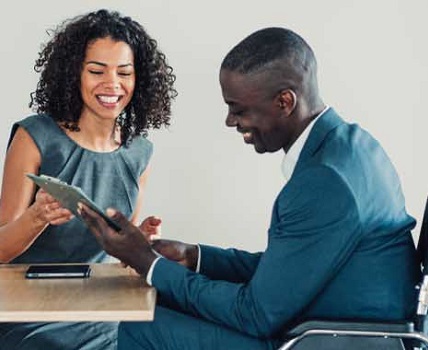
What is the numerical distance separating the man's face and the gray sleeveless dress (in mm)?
759

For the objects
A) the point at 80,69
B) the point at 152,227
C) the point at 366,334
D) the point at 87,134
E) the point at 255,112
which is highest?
the point at 80,69

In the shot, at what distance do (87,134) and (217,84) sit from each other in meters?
0.92

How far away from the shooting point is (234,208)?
3.67 m

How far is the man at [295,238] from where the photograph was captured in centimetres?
191

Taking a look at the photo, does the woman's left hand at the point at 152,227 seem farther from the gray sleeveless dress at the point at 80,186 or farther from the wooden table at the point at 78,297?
the gray sleeveless dress at the point at 80,186

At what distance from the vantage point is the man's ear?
2053 millimetres

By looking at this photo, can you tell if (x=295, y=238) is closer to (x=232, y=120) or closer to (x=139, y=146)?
(x=232, y=120)

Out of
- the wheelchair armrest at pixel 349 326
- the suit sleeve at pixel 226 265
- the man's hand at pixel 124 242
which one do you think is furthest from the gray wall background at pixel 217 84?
the wheelchair armrest at pixel 349 326

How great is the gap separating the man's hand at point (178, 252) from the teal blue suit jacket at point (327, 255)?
0.25 m

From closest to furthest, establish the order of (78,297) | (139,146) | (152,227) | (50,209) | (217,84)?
(78,297) < (50,209) < (152,227) < (139,146) < (217,84)

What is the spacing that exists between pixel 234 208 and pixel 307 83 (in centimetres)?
163

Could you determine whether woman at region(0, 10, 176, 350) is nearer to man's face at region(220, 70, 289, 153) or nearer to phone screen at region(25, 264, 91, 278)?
A: phone screen at region(25, 264, 91, 278)

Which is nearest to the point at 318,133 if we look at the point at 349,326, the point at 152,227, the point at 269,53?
the point at 269,53

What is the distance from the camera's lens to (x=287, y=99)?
2.06m
